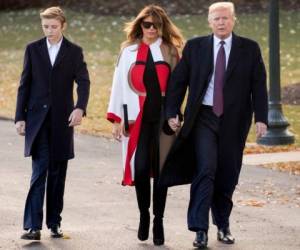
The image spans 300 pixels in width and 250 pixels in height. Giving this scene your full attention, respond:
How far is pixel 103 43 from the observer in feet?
104

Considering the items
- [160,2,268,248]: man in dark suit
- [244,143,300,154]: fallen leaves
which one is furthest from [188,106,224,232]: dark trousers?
[244,143,300,154]: fallen leaves

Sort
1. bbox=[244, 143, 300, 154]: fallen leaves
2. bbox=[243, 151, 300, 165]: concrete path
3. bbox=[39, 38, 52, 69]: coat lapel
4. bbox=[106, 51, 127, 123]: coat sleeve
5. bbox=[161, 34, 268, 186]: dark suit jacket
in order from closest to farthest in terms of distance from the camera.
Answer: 1. bbox=[161, 34, 268, 186]: dark suit jacket
2. bbox=[106, 51, 127, 123]: coat sleeve
3. bbox=[39, 38, 52, 69]: coat lapel
4. bbox=[243, 151, 300, 165]: concrete path
5. bbox=[244, 143, 300, 154]: fallen leaves

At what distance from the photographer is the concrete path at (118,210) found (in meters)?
9.21

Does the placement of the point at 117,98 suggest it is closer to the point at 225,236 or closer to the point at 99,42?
the point at 225,236

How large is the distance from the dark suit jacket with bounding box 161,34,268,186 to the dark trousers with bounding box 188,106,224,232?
0.06m

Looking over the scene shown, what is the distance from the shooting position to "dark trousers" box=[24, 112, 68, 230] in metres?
9.21

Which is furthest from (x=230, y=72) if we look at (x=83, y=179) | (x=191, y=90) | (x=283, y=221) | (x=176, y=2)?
(x=176, y=2)

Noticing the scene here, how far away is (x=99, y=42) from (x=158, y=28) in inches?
904

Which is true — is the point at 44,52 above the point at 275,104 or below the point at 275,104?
above

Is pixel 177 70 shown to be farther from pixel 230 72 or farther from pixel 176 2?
pixel 176 2

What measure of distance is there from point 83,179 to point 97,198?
1.41 meters

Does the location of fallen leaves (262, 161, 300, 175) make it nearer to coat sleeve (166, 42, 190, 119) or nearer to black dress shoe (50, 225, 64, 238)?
black dress shoe (50, 225, 64, 238)

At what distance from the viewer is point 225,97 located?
887 centimetres

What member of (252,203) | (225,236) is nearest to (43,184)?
(225,236)
